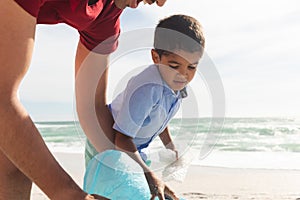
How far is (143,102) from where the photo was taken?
4.80 feet

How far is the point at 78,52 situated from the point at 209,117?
0.50 metres

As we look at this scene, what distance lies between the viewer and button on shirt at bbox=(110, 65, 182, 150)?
145cm

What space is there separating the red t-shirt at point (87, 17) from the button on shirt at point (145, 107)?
160 mm

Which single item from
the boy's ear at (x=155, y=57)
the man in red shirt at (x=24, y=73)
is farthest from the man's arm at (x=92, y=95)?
the boy's ear at (x=155, y=57)

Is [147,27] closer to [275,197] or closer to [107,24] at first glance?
[107,24]

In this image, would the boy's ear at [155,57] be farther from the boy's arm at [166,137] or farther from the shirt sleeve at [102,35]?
the boy's arm at [166,137]

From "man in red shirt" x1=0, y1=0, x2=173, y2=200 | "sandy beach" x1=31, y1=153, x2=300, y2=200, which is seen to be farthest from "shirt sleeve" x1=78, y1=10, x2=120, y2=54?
"sandy beach" x1=31, y1=153, x2=300, y2=200

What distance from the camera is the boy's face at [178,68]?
5.08ft

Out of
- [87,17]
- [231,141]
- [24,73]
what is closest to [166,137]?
[87,17]

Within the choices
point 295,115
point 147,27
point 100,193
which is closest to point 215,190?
Result: point 147,27

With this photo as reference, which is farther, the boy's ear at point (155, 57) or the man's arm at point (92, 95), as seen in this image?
the boy's ear at point (155, 57)

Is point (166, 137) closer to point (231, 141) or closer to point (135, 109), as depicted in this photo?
point (135, 109)

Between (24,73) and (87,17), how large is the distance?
1.10ft

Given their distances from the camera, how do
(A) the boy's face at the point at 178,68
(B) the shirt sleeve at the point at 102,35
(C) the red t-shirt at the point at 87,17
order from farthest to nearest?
(A) the boy's face at the point at 178,68
(B) the shirt sleeve at the point at 102,35
(C) the red t-shirt at the point at 87,17
